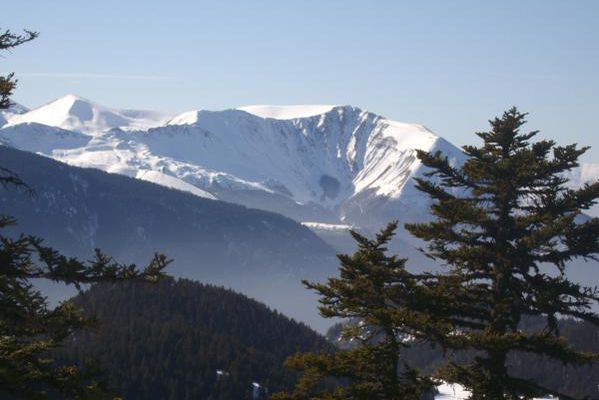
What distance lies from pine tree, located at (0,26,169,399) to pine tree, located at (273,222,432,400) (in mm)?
8008

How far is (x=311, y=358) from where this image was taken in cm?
2295

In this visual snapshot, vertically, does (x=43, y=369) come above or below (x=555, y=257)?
below

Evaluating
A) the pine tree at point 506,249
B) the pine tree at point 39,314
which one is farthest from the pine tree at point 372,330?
the pine tree at point 39,314

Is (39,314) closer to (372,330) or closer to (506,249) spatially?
(372,330)

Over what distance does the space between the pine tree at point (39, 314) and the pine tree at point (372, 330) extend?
801 cm

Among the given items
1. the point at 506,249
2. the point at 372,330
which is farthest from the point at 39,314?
the point at 506,249

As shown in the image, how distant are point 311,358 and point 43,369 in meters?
8.55

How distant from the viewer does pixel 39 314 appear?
15625 millimetres

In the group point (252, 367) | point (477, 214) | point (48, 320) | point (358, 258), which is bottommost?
point (48, 320)

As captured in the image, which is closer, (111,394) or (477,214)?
(111,394)

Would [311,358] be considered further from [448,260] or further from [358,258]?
[448,260]

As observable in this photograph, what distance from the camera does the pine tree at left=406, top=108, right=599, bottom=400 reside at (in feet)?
75.3

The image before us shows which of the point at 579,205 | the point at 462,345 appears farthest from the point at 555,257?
the point at 462,345

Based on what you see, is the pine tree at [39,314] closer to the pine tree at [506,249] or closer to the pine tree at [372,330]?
the pine tree at [372,330]
